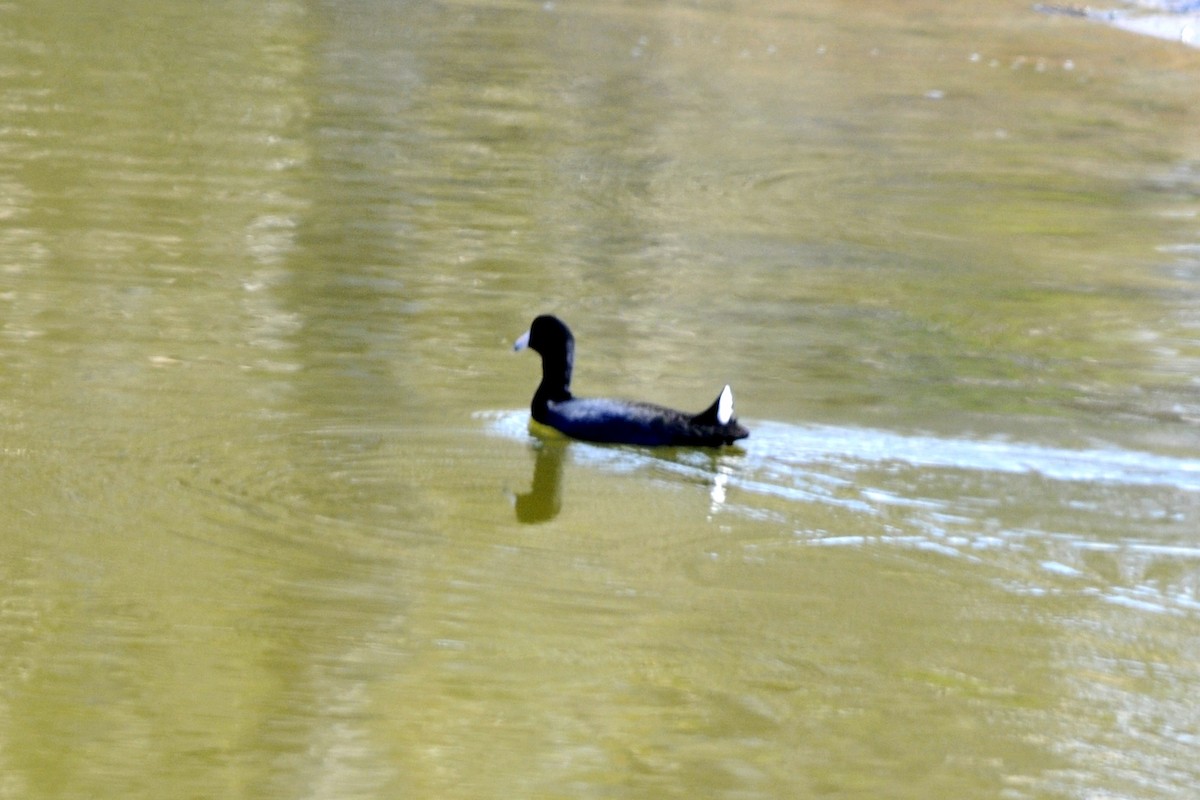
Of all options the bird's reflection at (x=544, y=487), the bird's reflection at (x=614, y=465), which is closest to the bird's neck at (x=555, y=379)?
the bird's reflection at (x=614, y=465)

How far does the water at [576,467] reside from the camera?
5816 millimetres

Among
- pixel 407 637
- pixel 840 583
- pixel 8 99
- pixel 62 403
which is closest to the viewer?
pixel 407 637

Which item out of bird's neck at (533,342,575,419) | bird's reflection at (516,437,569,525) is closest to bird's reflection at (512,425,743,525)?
bird's reflection at (516,437,569,525)

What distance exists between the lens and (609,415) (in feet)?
28.3

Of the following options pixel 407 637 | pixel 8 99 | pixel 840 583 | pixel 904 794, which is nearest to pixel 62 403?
pixel 407 637

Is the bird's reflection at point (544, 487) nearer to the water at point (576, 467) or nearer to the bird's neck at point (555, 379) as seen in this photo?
the water at point (576, 467)

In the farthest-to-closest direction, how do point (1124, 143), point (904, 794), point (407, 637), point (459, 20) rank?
point (459, 20) → point (1124, 143) → point (407, 637) → point (904, 794)

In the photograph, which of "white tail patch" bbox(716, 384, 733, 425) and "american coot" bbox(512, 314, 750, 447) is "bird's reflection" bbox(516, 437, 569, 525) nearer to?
"american coot" bbox(512, 314, 750, 447)

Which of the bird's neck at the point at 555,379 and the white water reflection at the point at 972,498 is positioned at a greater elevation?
the bird's neck at the point at 555,379

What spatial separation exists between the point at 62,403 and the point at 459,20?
1705 centimetres

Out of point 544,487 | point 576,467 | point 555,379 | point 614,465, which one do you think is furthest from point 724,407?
point 555,379

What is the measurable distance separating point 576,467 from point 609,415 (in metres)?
0.30

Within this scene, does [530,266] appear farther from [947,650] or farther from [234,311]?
[947,650]

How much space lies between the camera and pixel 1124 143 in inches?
753
